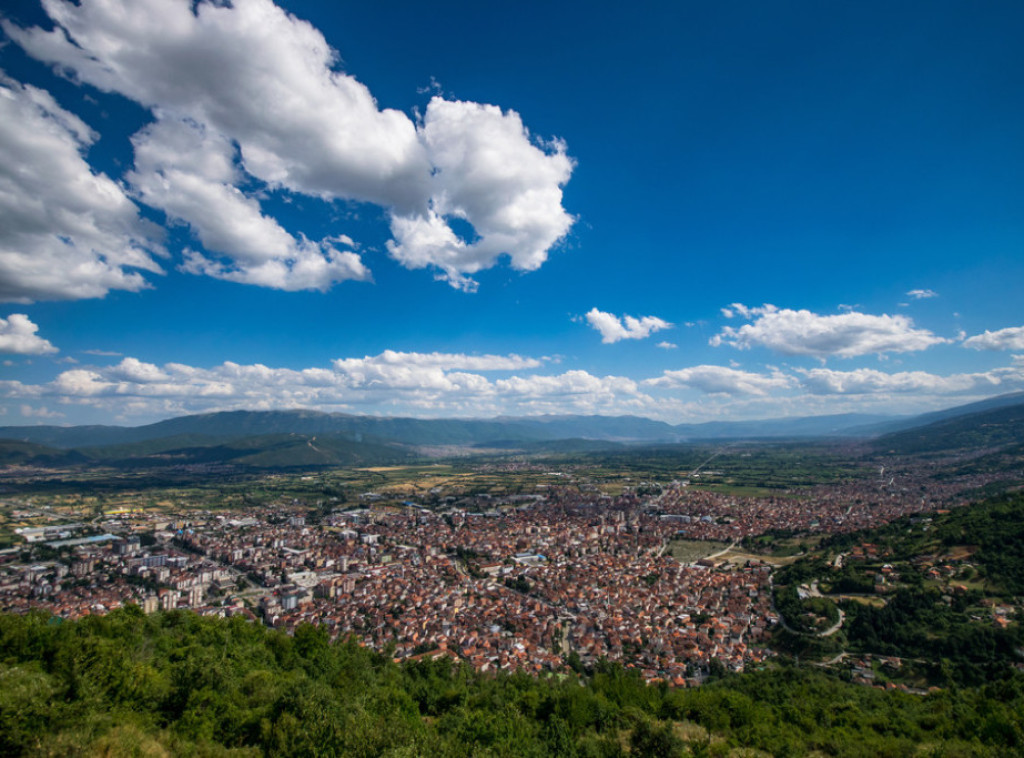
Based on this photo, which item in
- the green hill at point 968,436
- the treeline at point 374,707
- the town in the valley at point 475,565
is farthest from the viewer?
the green hill at point 968,436

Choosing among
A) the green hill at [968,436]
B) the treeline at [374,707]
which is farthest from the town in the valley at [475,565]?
the green hill at [968,436]

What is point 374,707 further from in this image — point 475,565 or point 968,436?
point 968,436

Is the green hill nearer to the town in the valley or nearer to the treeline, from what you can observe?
the town in the valley

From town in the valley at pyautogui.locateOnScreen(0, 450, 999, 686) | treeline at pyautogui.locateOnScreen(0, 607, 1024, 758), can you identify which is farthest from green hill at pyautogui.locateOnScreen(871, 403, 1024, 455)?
treeline at pyautogui.locateOnScreen(0, 607, 1024, 758)

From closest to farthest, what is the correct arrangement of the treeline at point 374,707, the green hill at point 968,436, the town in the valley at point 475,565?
the treeline at point 374,707, the town in the valley at point 475,565, the green hill at point 968,436

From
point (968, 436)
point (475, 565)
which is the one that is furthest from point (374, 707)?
point (968, 436)

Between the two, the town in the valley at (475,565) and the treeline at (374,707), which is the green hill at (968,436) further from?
the treeline at (374,707)
